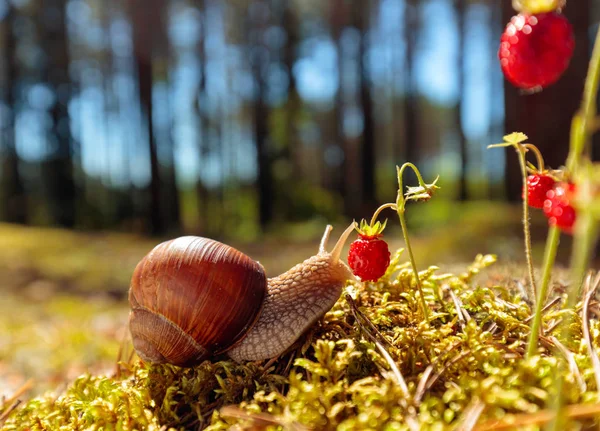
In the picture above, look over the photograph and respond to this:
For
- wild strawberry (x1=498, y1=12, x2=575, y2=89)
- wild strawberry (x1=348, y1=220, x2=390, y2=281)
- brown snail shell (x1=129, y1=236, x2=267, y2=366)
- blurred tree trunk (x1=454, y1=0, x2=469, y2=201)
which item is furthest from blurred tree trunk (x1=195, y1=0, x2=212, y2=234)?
wild strawberry (x1=498, y1=12, x2=575, y2=89)

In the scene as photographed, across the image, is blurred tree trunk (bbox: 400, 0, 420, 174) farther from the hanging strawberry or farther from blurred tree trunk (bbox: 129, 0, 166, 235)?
the hanging strawberry

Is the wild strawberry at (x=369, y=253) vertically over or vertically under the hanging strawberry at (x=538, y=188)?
under

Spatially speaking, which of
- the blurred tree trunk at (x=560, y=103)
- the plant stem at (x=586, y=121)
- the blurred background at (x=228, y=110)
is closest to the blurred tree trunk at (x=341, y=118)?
the blurred background at (x=228, y=110)

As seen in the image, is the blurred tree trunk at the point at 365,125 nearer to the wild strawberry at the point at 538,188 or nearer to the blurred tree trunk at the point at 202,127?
the blurred tree trunk at the point at 202,127

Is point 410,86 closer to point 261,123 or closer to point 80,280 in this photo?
point 261,123

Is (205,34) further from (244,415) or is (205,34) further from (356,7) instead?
(244,415)
